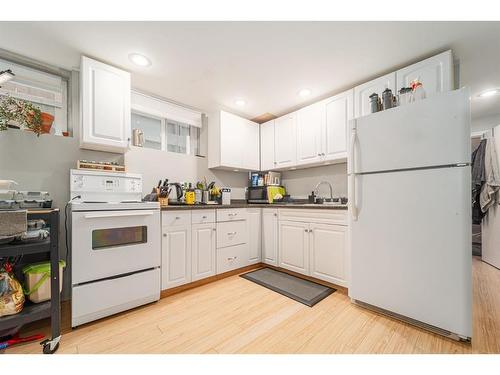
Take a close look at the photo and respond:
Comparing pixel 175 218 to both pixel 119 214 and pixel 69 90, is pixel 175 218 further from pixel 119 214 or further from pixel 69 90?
pixel 69 90

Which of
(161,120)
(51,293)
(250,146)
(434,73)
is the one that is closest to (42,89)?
(161,120)

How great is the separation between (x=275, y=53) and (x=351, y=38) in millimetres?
591

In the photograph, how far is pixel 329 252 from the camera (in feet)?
7.07

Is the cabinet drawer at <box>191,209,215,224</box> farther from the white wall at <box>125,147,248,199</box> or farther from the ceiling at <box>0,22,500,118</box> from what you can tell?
the ceiling at <box>0,22,500,118</box>

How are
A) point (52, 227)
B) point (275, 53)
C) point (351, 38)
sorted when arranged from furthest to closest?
point (275, 53), point (351, 38), point (52, 227)

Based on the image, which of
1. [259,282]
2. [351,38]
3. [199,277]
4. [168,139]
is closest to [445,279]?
[259,282]

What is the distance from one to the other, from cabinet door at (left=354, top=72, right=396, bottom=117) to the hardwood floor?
1888 mm

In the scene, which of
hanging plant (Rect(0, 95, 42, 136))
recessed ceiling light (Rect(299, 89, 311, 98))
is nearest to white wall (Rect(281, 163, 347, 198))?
recessed ceiling light (Rect(299, 89, 311, 98))

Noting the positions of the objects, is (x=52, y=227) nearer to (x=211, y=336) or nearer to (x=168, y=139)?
(x=211, y=336)

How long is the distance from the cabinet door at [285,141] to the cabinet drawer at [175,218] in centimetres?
153

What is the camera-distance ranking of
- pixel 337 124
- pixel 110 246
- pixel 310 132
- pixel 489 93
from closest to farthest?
pixel 110 246 < pixel 337 124 < pixel 489 93 < pixel 310 132

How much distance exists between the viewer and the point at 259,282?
2.31 meters

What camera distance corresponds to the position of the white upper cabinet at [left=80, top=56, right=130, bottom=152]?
1.84m

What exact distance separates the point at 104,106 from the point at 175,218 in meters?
1.20
